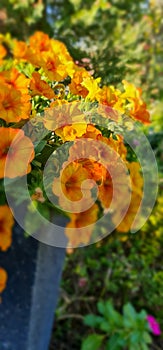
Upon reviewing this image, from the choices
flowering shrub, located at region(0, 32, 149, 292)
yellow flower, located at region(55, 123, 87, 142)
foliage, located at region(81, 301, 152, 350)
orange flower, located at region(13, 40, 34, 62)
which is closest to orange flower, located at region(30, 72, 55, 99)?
flowering shrub, located at region(0, 32, 149, 292)

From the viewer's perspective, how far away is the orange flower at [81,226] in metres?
0.98

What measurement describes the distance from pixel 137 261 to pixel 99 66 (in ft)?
5.35

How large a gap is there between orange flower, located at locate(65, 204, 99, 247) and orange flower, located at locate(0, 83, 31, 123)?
0.30m

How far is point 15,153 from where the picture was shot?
2.23ft


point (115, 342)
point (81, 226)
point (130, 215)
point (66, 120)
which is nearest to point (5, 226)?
point (81, 226)

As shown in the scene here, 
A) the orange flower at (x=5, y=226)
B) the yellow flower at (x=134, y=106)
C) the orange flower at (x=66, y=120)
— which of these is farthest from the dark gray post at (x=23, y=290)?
the orange flower at (x=66, y=120)

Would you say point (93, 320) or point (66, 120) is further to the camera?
point (93, 320)

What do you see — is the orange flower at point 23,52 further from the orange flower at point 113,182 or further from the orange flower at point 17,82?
the orange flower at point 113,182

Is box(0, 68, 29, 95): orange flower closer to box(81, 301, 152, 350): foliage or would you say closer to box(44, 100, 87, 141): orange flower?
box(44, 100, 87, 141): orange flower

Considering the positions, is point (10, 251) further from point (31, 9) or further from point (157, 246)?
point (31, 9)

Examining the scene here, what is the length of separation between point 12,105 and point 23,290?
0.74m

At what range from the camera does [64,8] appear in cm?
397

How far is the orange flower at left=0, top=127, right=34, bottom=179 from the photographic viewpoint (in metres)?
0.68

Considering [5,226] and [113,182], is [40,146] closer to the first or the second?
[113,182]
